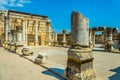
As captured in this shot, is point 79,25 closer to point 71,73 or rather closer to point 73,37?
point 73,37

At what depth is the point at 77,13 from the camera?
5.18 m

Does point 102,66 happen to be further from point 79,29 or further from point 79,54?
point 79,29

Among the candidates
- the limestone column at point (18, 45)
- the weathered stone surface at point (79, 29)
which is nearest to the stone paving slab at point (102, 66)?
the weathered stone surface at point (79, 29)

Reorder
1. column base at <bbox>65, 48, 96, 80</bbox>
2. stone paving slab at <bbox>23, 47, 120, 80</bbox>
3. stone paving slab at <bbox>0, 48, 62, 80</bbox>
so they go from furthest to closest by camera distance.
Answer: stone paving slab at <bbox>23, 47, 120, 80</bbox> → stone paving slab at <bbox>0, 48, 62, 80</bbox> → column base at <bbox>65, 48, 96, 80</bbox>

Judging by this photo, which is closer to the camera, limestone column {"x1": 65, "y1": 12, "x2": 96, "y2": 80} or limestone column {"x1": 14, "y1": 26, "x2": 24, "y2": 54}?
limestone column {"x1": 65, "y1": 12, "x2": 96, "y2": 80}

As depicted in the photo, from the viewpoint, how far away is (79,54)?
196 inches

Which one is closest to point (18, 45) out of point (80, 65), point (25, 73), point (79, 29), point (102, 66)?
point (25, 73)

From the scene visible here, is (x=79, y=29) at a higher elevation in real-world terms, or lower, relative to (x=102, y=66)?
higher

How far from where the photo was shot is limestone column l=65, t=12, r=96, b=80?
4.86 m

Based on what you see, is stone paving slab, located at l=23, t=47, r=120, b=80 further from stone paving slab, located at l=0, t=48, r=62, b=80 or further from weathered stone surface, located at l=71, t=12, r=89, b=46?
weathered stone surface, located at l=71, t=12, r=89, b=46

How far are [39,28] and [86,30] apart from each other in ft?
95.0

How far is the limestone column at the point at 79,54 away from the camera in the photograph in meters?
4.86

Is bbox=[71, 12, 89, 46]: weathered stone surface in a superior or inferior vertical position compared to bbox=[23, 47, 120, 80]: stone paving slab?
superior

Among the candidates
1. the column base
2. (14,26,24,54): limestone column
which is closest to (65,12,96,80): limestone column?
the column base
